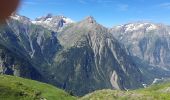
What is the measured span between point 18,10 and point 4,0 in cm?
56

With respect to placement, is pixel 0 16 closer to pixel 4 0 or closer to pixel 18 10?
pixel 4 0

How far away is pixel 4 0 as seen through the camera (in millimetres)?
3609

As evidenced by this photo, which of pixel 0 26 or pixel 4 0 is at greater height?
pixel 4 0

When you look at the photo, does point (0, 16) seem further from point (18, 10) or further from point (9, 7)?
point (18, 10)

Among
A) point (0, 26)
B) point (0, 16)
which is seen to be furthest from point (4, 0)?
point (0, 26)

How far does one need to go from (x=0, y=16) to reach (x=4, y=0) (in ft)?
0.54

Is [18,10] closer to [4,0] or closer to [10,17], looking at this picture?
[10,17]

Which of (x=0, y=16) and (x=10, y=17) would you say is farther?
(x=10, y=17)

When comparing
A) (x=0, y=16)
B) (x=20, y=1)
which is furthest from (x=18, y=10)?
(x=0, y=16)

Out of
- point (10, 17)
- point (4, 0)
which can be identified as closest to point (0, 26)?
point (10, 17)

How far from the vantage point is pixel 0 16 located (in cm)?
365

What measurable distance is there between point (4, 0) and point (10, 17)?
43 centimetres

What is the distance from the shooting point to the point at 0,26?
12.9 ft

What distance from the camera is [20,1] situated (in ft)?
13.2
